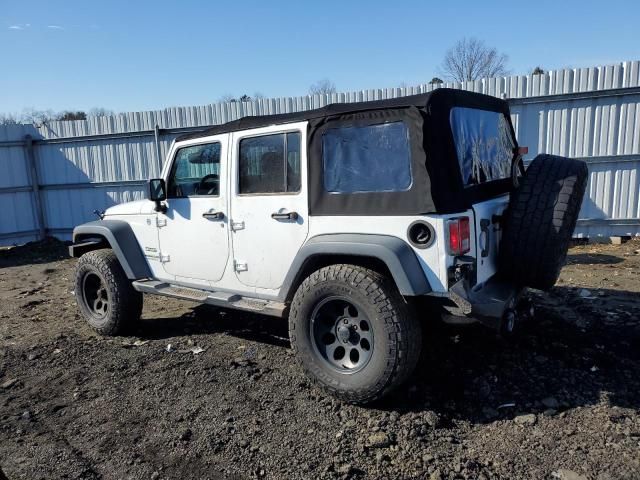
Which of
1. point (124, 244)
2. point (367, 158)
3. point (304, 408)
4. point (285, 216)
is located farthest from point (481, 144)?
point (124, 244)

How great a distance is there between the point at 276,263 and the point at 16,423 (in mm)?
2252

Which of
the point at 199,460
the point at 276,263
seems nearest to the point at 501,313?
the point at 276,263

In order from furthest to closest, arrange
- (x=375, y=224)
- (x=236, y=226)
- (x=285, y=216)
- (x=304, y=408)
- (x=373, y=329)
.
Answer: (x=236, y=226) < (x=285, y=216) < (x=304, y=408) < (x=375, y=224) < (x=373, y=329)

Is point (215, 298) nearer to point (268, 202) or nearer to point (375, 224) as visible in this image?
point (268, 202)

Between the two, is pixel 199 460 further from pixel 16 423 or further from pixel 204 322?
pixel 204 322

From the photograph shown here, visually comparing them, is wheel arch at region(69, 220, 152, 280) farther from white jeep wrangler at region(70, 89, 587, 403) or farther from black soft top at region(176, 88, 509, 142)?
black soft top at region(176, 88, 509, 142)

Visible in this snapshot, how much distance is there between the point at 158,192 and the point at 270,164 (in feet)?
4.46

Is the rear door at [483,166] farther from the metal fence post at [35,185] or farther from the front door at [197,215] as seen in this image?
the metal fence post at [35,185]

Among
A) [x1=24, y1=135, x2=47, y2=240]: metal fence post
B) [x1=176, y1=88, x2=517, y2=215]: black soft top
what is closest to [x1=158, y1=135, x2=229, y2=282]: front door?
→ [x1=176, y1=88, x2=517, y2=215]: black soft top

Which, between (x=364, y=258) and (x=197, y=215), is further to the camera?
(x=197, y=215)

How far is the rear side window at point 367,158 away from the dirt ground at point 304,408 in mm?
1569

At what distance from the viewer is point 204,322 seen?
18.9ft

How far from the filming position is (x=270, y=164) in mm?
4133

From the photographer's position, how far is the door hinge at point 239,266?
433 cm
